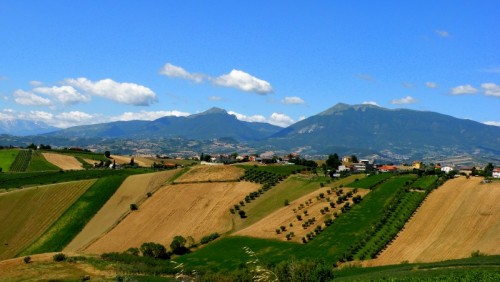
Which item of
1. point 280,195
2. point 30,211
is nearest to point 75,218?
point 30,211

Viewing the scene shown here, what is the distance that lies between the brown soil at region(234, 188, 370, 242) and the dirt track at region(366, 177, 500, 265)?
16.1 meters

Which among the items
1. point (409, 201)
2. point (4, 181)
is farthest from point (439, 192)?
point (4, 181)

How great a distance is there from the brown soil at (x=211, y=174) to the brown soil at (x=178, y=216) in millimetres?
5182

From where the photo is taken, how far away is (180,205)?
12119 centimetres

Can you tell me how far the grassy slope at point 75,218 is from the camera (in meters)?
106

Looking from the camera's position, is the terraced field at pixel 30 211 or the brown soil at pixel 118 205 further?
the terraced field at pixel 30 211

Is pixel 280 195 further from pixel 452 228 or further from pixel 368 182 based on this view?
pixel 452 228

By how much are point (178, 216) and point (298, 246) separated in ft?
132

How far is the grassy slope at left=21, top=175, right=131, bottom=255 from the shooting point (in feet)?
347

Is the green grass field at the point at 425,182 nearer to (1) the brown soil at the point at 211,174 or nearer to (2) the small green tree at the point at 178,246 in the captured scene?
(1) the brown soil at the point at 211,174

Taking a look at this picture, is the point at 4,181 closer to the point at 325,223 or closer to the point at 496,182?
the point at 325,223

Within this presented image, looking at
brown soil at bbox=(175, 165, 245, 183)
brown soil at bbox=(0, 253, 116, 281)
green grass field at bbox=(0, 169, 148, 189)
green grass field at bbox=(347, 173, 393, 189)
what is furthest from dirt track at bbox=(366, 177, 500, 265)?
green grass field at bbox=(0, 169, 148, 189)

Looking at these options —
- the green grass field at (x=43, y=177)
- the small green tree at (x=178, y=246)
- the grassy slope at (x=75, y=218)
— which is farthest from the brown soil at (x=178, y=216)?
the green grass field at (x=43, y=177)

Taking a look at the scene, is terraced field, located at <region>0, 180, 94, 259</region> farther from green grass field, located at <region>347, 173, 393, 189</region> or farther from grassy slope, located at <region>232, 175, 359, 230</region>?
green grass field, located at <region>347, 173, 393, 189</region>
